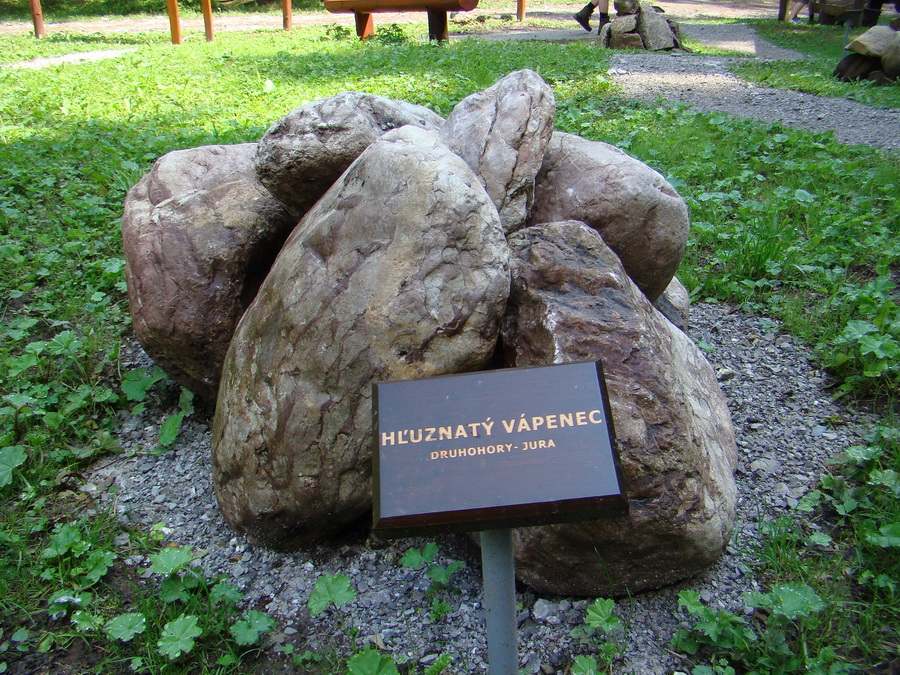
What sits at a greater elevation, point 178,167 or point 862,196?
point 178,167

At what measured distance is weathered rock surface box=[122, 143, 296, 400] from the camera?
2889 millimetres

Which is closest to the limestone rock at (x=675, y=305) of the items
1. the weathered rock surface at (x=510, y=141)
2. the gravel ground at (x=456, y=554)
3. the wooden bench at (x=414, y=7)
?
the gravel ground at (x=456, y=554)

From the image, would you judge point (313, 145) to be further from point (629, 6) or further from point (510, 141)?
point (629, 6)

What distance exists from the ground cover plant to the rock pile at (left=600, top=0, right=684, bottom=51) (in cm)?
304

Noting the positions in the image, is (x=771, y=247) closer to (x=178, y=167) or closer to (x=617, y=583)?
(x=617, y=583)

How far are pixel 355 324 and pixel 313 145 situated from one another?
0.95 m

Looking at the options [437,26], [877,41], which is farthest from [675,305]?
[437,26]

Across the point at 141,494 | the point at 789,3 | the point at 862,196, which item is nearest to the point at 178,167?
the point at 141,494

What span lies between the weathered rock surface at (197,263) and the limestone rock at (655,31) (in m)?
8.96

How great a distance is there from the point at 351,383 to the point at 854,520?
1.74 meters

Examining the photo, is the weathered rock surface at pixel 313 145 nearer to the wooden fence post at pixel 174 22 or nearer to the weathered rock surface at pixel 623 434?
the weathered rock surface at pixel 623 434

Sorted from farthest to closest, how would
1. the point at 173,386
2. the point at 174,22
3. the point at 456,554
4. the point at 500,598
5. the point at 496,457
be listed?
1. the point at 174,22
2. the point at 173,386
3. the point at 456,554
4. the point at 500,598
5. the point at 496,457

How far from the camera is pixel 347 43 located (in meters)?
9.96

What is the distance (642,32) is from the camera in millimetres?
10531
